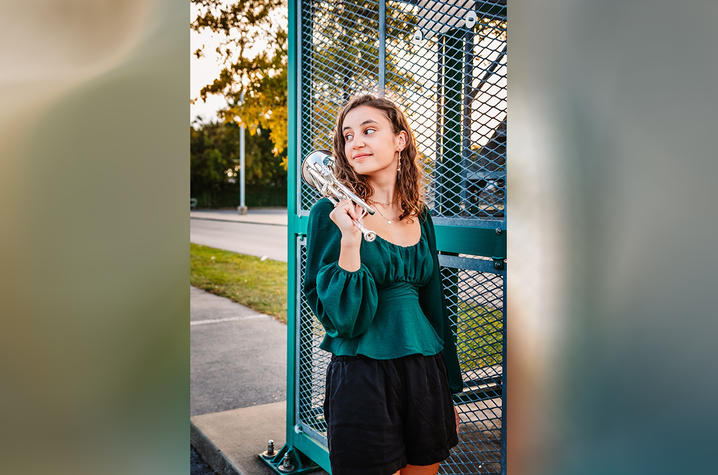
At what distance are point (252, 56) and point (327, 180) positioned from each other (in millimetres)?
4871

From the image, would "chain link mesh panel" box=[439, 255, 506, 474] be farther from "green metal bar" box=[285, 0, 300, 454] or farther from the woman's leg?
"green metal bar" box=[285, 0, 300, 454]

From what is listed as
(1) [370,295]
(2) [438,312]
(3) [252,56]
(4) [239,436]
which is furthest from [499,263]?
(3) [252,56]

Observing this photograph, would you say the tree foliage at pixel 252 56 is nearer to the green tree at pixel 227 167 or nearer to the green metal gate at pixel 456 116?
the green metal gate at pixel 456 116

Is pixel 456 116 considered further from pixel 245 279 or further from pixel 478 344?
pixel 245 279

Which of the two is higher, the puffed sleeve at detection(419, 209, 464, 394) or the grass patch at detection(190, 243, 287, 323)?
the puffed sleeve at detection(419, 209, 464, 394)

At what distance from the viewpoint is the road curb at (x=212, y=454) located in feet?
10.5

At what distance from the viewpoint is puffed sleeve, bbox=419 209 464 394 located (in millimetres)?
1755

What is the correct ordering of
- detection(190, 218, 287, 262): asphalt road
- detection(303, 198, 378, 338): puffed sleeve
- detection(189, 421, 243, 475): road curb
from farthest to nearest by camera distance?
detection(190, 218, 287, 262): asphalt road → detection(189, 421, 243, 475): road curb → detection(303, 198, 378, 338): puffed sleeve

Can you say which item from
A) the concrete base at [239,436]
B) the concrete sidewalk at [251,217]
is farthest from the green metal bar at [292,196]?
the concrete sidewalk at [251,217]

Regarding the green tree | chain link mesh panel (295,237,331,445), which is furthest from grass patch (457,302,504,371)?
the green tree

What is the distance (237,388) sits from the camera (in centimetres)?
465
